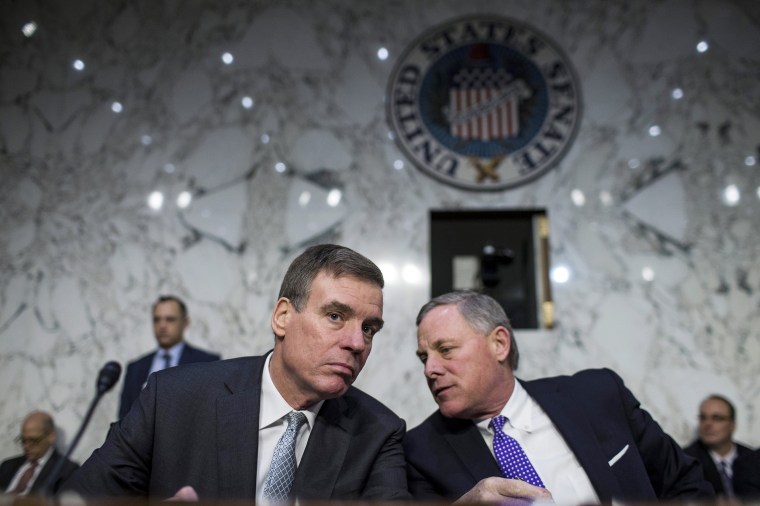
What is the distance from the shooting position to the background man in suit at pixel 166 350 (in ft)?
13.5

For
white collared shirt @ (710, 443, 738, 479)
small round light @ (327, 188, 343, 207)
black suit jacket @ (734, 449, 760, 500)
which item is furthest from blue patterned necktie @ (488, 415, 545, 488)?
small round light @ (327, 188, 343, 207)

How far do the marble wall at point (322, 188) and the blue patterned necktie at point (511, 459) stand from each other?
89.0 inches

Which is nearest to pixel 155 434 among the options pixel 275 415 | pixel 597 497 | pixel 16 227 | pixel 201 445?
pixel 201 445

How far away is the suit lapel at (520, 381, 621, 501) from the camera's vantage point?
1.95m

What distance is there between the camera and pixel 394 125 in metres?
4.83

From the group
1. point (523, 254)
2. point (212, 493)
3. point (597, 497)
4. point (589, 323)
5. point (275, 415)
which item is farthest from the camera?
point (523, 254)

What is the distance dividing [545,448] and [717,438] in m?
2.45

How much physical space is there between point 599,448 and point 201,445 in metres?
1.15

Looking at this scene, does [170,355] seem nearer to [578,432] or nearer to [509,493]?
[578,432]

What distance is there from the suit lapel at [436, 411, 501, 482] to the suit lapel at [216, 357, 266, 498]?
67cm

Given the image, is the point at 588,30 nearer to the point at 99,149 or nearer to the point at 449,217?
the point at 449,217

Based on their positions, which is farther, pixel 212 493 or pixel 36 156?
pixel 36 156

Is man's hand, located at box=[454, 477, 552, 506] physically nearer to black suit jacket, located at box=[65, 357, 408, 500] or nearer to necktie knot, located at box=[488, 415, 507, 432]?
black suit jacket, located at box=[65, 357, 408, 500]

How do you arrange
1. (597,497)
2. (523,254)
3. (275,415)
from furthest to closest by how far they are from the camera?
(523,254)
(597,497)
(275,415)
